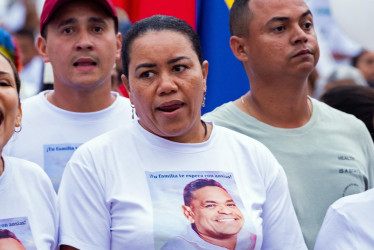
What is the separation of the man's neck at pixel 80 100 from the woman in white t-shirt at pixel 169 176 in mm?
711

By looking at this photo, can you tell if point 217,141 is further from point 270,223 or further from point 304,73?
point 304,73

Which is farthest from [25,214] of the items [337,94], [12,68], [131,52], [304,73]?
[337,94]

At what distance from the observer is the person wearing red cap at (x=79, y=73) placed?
3.63 meters

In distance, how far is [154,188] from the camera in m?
2.77

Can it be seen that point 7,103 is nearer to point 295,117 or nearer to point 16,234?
point 16,234

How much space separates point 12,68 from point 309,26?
157 centimetres

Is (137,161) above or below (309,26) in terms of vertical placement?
below

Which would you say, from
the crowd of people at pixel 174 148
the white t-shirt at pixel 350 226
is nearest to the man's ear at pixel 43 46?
the crowd of people at pixel 174 148

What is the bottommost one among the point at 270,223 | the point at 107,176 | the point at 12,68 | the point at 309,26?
the point at 270,223

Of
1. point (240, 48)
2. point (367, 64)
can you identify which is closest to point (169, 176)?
point (240, 48)

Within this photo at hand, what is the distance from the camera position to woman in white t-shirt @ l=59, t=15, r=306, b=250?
8.84ft

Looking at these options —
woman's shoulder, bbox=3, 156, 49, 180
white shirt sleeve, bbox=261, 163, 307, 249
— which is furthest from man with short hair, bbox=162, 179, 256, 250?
woman's shoulder, bbox=3, 156, 49, 180

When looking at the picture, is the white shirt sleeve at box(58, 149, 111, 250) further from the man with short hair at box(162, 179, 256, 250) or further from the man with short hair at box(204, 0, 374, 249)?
the man with short hair at box(204, 0, 374, 249)

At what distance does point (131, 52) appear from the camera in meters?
3.00
